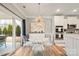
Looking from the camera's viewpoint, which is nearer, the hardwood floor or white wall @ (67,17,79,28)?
the hardwood floor

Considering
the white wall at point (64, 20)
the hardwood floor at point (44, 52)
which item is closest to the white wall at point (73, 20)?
the white wall at point (64, 20)

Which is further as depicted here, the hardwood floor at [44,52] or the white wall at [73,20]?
the white wall at [73,20]

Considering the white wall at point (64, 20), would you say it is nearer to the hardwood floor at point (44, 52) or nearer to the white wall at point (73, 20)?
the white wall at point (73, 20)

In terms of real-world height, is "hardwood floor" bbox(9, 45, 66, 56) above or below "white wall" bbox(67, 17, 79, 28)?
below

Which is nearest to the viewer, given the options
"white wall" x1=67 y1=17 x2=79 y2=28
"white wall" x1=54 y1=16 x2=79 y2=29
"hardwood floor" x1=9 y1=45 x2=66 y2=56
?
"hardwood floor" x1=9 y1=45 x2=66 y2=56

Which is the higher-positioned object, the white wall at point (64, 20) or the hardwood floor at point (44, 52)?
the white wall at point (64, 20)

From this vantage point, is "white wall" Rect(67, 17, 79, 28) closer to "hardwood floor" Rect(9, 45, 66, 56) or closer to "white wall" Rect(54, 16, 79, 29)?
"white wall" Rect(54, 16, 79, 29)

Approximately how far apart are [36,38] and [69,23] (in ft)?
3.47

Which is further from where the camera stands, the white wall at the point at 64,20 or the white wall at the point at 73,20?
the white wall at the point at 64,20

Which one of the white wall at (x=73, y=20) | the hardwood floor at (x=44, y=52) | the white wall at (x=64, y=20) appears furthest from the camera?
the white wall at (x=64, y=20)

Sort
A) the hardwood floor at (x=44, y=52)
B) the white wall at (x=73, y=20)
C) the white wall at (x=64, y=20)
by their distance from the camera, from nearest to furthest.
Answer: the hardwood floor at (x=44, y=52)
the white wall at (x=73, y=20)
the white wall at (x=64, y=20)

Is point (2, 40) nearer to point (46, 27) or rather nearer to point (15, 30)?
point (15, 30)

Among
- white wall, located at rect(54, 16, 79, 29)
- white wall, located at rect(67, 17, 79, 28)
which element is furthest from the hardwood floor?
white wall, located at rect(67, 17, 79, 28)

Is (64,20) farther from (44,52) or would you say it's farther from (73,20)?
(44,52)
